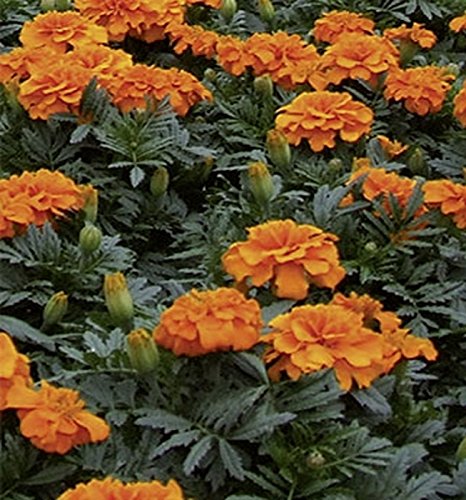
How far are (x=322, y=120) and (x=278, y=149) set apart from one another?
14cm

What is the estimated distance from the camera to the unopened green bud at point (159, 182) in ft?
7.17

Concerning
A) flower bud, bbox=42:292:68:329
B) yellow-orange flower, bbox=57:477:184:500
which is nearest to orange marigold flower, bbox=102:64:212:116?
flower bud, bbox=42:292:68:329

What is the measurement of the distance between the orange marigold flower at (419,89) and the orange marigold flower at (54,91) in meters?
0.65

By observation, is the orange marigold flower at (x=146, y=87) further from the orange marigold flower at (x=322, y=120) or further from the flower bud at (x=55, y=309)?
the flower bud at (x=55, y=309)

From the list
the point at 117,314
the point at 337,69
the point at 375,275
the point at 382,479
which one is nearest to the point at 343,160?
the point at 337,69

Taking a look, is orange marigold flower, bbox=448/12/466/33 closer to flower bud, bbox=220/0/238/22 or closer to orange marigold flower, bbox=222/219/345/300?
flower bud, bbox=220/0/238/22

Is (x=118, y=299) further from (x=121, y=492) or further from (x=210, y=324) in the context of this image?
(x=121, y=492)

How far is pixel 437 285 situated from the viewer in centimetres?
193

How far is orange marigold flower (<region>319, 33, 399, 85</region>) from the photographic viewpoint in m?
2.48

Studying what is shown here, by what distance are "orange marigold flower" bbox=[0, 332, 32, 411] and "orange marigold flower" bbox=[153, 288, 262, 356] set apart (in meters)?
0.18

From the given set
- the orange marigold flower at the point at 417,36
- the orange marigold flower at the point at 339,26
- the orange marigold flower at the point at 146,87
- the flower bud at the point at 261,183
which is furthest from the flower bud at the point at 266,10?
the flower bud at the point at 261,183

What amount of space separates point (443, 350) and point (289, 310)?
1.31 feet

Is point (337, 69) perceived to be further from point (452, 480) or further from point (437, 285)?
point (452, 480)

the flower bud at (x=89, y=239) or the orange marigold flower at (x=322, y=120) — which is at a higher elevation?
the flower bud at (x=89, y=239)
